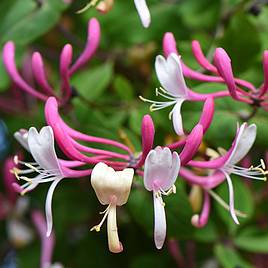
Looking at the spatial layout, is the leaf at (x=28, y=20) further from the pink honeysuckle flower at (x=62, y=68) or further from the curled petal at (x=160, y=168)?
the curled petal at (x=160, y=168)

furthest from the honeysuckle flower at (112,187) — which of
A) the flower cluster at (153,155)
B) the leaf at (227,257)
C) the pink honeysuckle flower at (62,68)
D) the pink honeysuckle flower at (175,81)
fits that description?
the leaf at (227,257)

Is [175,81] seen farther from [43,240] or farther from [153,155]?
[43,240]

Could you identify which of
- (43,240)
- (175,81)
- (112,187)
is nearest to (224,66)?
(175,81)

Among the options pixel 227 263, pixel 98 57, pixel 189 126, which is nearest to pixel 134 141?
pixel 189 126

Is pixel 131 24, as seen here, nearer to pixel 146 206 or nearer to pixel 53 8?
pixel 53 8

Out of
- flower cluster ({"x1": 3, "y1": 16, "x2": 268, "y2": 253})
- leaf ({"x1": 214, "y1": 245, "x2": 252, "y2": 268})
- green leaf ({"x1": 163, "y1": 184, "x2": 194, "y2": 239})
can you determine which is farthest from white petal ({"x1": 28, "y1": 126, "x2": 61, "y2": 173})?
leaf ({"x1": 214, "y1": 245, "x2": 252, "y2": 268})

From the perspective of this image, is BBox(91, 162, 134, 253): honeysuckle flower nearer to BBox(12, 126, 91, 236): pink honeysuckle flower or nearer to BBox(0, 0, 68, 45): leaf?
BBox(12, 126, 91, 236): pink honeysuckle flower

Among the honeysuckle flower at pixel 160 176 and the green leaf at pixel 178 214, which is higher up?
the honeysuckle flower at pixel 160 176
